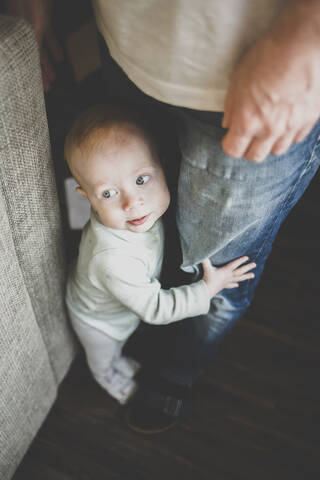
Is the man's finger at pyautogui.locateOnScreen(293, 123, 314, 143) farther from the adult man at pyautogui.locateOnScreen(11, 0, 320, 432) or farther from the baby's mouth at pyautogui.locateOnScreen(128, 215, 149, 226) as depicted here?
the baby's mouth at pyautogui.locateOnScreen(128, 215, 149, 226)

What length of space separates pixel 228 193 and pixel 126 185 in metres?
0.16

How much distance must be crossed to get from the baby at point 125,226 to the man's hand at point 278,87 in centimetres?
22

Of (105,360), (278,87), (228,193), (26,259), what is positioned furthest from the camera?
(105,360)

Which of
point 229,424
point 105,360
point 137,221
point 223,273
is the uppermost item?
point 137,221

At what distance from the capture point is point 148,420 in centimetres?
95

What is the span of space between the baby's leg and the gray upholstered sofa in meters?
0.06

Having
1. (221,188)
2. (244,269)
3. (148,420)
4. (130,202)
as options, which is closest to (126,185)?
(130,202)

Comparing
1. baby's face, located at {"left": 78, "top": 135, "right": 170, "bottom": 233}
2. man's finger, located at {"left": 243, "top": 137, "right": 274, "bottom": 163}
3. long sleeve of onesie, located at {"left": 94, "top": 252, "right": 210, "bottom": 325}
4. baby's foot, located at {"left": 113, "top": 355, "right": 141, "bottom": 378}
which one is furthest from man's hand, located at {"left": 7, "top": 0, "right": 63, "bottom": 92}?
baby's foot, located at {"left": 113, "top": 355, "right": 141, "bottom": 378}

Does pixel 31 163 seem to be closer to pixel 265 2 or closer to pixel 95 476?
pixel 265 2

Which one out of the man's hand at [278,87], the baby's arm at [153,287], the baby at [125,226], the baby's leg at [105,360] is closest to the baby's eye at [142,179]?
the baby at [125,226]

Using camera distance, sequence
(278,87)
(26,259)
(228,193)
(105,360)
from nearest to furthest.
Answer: (278,87), (228,193), (26,259), (105,360)

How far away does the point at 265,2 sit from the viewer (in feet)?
1.33

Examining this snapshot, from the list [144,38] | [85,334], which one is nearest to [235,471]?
[85,334]

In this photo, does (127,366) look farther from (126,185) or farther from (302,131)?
(302,131)
